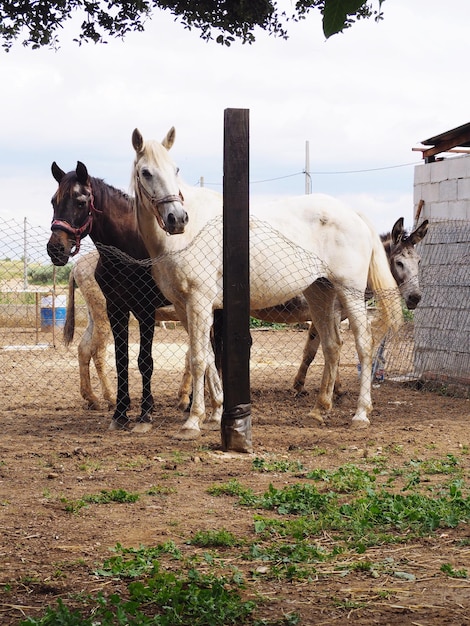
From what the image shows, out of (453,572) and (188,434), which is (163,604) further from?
(188,434)

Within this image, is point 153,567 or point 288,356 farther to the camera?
point 288,356

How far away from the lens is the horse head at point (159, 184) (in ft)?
19.4

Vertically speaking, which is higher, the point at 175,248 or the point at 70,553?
the point at 175,248

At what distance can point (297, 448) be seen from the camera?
5945 millimetres

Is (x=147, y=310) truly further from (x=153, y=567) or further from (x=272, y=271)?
(x=153, y=567)

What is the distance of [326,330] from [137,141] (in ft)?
8.30

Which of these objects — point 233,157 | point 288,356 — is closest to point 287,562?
point 233,157

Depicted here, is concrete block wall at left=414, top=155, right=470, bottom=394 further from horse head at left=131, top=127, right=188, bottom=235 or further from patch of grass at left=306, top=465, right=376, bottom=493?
patch of grass at left=306, top=465, right=376, bottom=493

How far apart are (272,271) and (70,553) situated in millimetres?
3723

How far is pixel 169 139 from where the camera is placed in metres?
6.36

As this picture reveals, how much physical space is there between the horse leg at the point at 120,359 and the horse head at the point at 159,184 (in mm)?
955

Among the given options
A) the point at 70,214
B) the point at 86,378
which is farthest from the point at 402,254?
the point at 70,214

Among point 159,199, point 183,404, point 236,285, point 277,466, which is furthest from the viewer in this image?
point 183,404

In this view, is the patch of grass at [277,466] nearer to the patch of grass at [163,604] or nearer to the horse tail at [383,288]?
the patch of grass at [163,604]
